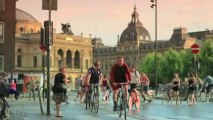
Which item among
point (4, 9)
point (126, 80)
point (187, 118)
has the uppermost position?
point (4, 9)

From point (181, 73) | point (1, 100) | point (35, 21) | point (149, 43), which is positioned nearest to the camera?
point (1, 100)

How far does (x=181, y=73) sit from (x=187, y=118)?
311 ft

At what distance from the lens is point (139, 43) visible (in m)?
186

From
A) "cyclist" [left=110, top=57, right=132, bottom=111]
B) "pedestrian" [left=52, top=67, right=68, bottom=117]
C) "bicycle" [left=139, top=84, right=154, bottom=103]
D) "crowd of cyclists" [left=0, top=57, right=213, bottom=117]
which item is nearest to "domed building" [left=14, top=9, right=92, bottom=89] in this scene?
"bicycle" [left=139, top=84, right=154, bottom=103]

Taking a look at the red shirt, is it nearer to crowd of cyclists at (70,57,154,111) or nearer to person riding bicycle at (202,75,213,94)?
crowd of cyclists at (70,57,154,111)

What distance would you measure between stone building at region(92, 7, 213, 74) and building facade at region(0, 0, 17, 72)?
103197mm

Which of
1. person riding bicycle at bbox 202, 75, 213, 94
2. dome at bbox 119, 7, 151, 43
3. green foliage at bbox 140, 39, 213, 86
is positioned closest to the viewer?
person riding bicycle at bbox 202, 75, 213, 94

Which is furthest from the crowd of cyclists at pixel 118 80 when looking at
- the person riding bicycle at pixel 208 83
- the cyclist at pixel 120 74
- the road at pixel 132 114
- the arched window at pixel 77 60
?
the arched window at pixel 77 60

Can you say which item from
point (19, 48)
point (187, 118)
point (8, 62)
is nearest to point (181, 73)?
point (19, 48)

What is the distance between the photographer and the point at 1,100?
1672 cm

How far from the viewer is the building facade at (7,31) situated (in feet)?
186

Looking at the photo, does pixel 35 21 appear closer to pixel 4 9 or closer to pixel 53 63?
pixel 53 63

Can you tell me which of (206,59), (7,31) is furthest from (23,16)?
(7,31)

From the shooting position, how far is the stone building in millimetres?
168025
